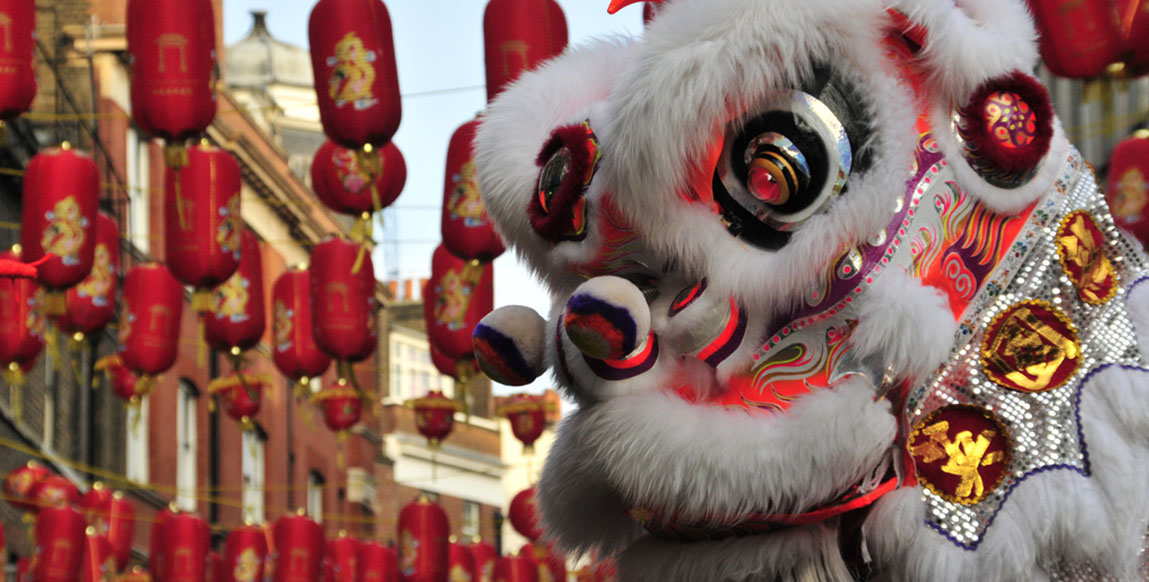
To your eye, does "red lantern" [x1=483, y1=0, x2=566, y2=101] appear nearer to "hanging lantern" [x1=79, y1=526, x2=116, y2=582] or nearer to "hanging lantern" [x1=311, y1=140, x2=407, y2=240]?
"hanging lantern" [x1=311, y1=140, x2=407, y2=240]

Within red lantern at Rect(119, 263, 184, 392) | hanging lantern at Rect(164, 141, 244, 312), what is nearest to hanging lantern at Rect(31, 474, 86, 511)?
red lantern at Rect(119, 263, 184, 392)

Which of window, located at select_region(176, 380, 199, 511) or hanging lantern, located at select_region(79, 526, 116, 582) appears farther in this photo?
window, located at select_region(176, 380, 199, 511)

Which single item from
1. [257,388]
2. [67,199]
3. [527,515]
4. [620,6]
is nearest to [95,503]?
[257,388]

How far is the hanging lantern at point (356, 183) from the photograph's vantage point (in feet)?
31.0

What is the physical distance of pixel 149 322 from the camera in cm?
1130

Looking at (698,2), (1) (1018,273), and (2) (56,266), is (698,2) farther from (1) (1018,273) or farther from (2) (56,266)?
(2) (56,266)

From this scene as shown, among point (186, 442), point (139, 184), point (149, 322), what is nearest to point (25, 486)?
point (149, 322)

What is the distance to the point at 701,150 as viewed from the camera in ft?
9.16

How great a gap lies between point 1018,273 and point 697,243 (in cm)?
59

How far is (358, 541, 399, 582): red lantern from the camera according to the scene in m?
15.1

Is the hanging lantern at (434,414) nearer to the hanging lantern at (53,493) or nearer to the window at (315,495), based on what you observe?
the hanging lantern at (53,493)

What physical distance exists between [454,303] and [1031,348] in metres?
7.32

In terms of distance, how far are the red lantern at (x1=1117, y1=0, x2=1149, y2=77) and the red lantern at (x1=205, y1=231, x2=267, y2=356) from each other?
19.5 feet

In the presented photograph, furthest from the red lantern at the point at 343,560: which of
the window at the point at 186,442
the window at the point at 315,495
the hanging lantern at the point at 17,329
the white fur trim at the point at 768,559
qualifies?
the white fur trim at the point at 768,559
